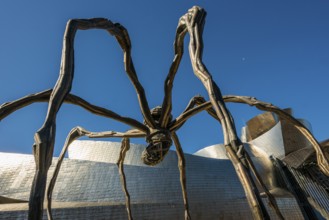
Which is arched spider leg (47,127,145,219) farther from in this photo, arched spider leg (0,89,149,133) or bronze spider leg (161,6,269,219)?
bronze spider leg (161,6,269,219)

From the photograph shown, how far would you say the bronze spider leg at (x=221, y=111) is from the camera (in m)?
0.99

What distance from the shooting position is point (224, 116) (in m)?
1.26

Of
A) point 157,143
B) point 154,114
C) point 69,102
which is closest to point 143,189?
point 154,114

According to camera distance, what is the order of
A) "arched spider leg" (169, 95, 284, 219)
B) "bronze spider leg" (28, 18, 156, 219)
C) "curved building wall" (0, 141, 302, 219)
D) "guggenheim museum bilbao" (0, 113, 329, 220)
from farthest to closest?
1. "curved building wall" (0, 141, 302, 219)
2. "guggenheim museum bilbao" (0, 113, 329, 220)
3. "arched spider leg" (169, 95, 284, 219)
4. "bronze spider leg" (28, 18, 156, 219)

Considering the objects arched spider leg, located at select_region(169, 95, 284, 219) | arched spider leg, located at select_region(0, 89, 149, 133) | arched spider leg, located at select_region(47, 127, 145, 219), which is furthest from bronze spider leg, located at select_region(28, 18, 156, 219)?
arched spider leg, located at select_region(47, 127, 145, 219)

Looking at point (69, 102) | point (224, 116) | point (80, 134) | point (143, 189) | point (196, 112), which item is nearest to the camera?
point (224, 116)

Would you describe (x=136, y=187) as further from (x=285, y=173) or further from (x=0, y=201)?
(x=285, y=173)

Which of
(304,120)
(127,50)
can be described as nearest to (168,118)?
(127,50)

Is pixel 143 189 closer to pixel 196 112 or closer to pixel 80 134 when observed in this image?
pixel 80 134

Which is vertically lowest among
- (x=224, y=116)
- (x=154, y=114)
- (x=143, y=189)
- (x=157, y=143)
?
(x=143, y=189)

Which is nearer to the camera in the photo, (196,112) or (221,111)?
(221,111)

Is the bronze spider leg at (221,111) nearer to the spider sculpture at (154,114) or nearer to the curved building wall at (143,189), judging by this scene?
the spider sculpture at (154,114)

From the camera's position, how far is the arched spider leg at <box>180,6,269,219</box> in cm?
99

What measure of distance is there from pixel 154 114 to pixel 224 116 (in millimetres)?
1836
